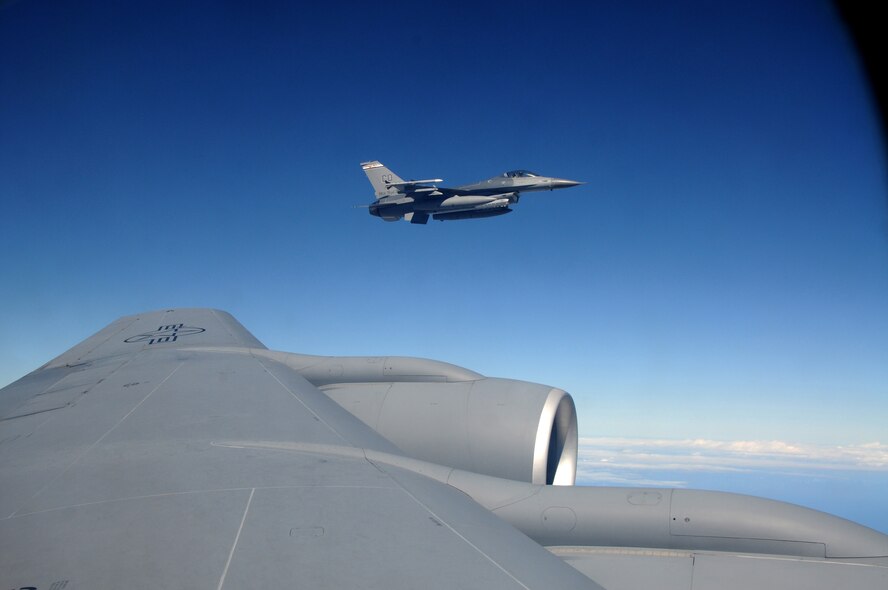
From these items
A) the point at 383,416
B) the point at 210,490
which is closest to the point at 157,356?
the point at 383,416

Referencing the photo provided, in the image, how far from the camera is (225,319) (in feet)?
28.7

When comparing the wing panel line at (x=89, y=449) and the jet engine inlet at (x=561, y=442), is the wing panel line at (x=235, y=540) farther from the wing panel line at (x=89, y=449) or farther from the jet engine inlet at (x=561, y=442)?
the jet engine inlet at (x=561, y=442)

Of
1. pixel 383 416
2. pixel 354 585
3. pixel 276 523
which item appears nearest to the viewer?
pixel 354 585

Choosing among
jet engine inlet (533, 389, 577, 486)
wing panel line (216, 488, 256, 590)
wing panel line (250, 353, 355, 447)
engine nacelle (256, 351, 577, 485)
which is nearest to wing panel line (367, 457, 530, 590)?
wing panel line (250, 353, 355, 447)

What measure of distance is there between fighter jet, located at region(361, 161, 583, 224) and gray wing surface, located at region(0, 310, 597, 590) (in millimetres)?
16158

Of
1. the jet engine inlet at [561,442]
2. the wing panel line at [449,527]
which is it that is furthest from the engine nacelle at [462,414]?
the wing panel line at [449,527]

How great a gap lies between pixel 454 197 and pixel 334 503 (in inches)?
753

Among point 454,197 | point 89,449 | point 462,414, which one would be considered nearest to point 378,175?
Answer: point 454,197

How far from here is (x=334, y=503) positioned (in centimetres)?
251

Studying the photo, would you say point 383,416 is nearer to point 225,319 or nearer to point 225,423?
point 225,423

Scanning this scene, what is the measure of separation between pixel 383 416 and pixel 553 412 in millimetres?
1517

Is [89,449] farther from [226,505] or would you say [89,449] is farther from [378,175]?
[378,175]

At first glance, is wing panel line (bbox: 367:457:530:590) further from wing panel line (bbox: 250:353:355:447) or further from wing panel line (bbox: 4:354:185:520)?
wing panel line (bbox: 4:354:185:520)

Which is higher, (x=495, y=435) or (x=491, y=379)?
(x=491, y=379)
